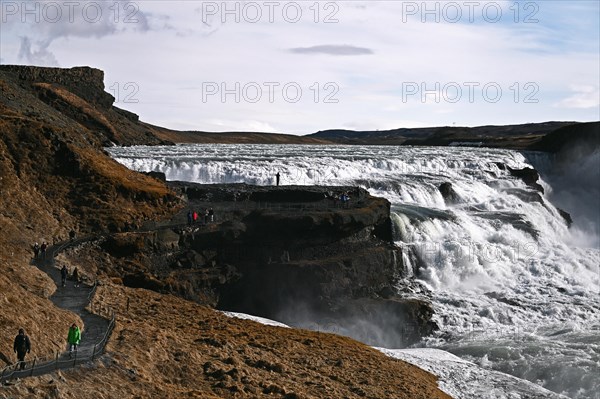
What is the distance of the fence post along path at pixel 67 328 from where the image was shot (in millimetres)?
16188

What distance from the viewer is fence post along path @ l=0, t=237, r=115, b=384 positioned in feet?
53.1

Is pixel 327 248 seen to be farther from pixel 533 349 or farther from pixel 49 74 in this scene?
pixel 49 74

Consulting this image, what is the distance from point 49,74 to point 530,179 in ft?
210

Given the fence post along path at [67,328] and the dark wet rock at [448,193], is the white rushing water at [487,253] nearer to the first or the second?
the dark wet rock at [448,193]

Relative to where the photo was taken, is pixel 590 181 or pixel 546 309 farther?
pixel 590 181

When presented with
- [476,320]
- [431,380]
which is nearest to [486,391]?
[431,380]

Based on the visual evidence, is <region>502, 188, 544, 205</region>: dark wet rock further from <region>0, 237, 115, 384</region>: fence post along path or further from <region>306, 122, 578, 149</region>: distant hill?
<region>0, 237, 115, 384</region>: fence post along path

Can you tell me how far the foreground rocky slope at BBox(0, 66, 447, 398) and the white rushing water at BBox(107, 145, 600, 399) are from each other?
21.5 feet

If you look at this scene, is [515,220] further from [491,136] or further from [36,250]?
[491,136]

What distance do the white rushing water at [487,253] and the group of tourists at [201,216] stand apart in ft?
33.1

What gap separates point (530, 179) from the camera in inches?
2822

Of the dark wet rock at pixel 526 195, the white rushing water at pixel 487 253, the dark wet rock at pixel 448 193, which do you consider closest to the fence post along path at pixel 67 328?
the white rushing water at pixel 487 253

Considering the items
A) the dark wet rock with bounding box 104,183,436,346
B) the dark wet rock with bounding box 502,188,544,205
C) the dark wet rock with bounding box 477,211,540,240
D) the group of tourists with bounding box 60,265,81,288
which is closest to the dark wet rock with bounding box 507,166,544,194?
the dark wet rock with bounding box 502,188,544,205

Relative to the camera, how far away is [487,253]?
44.8 meters
